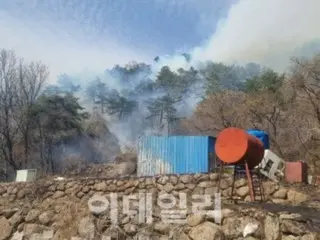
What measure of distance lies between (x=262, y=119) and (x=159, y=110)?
17716 mm

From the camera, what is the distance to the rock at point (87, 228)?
6188mm

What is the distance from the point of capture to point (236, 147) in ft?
34.4

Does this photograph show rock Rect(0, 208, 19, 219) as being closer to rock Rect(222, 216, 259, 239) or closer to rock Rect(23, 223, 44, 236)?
rock Rect(23, 223, 44, 236)

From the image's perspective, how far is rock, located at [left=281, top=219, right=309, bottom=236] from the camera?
208 inches

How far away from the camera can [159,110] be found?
43188mm

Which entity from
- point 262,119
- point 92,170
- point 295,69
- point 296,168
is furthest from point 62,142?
point 296,168

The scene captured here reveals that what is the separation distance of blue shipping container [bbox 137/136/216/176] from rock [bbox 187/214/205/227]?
990cm

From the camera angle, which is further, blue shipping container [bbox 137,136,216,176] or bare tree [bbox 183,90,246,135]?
bare tree [bbox 183,90,246,135]

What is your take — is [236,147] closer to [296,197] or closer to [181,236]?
[296,197]

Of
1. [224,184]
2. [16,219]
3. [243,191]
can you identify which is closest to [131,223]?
[16,219]

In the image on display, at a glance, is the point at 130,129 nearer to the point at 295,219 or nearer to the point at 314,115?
the point at 314,115

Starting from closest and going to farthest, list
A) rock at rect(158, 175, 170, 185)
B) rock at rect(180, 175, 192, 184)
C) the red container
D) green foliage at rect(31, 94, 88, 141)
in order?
the red container
rock at rect(180, 175, 192, 184)
rock at rect(158, 175, 170, 185)
green foliage at rect(31, 94, 88, 141)

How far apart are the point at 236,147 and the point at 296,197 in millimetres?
3279

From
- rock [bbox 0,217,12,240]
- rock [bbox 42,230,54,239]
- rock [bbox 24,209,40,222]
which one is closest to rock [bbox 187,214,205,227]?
rock [bbox 42,230,54,239]
